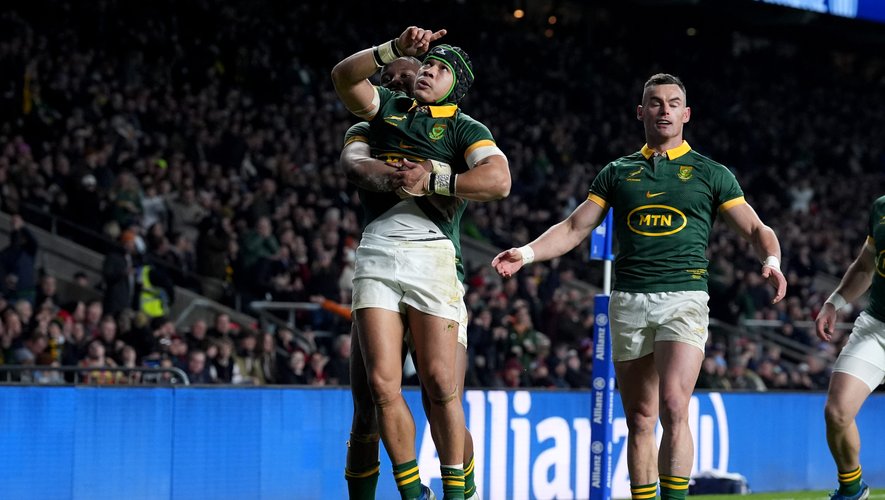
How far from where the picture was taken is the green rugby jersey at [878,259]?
7965mm

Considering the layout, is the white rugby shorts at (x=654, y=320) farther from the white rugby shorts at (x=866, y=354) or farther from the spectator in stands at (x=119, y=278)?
the spectator in stands at (x=119, y=278)

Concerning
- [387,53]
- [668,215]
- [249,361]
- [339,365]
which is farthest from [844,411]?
[249,361]

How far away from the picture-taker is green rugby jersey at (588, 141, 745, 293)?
21.9 ft

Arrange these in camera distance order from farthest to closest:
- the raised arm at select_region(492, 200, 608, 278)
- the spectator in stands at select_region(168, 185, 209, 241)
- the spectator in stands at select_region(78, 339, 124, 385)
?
the spectator in stands at select_region(168, 185, 209, 241) → the spectator in stands at select_region(78, 339, 124, 385) → the raised arm at select_region(492, 200, 608, 278)

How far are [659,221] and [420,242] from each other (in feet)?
4.29

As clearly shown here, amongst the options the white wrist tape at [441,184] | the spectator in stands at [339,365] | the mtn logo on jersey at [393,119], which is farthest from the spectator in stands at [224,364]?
the white wrist tape at [441,184]

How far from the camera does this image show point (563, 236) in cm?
676

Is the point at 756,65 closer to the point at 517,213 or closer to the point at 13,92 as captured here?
the point at 517,213

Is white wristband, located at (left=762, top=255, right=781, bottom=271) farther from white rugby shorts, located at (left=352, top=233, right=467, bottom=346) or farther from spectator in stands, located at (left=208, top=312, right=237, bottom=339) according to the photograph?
spectator in stands, located at (left=208, top=312, right=237, bottom=339)

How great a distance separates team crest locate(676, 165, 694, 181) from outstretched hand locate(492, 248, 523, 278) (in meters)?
1.02

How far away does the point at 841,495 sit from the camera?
7.98 meters

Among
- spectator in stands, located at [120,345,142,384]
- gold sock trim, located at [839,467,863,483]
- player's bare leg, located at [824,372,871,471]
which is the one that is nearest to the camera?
player's bare leg, located at [824,372,871,471]

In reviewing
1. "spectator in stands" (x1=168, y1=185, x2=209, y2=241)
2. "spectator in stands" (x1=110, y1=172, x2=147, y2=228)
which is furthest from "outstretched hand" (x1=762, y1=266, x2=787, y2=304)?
"spectator in stands" (x1=168, y1=185, x2=209, y2=241)

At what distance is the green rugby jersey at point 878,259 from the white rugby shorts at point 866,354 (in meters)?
0.07
